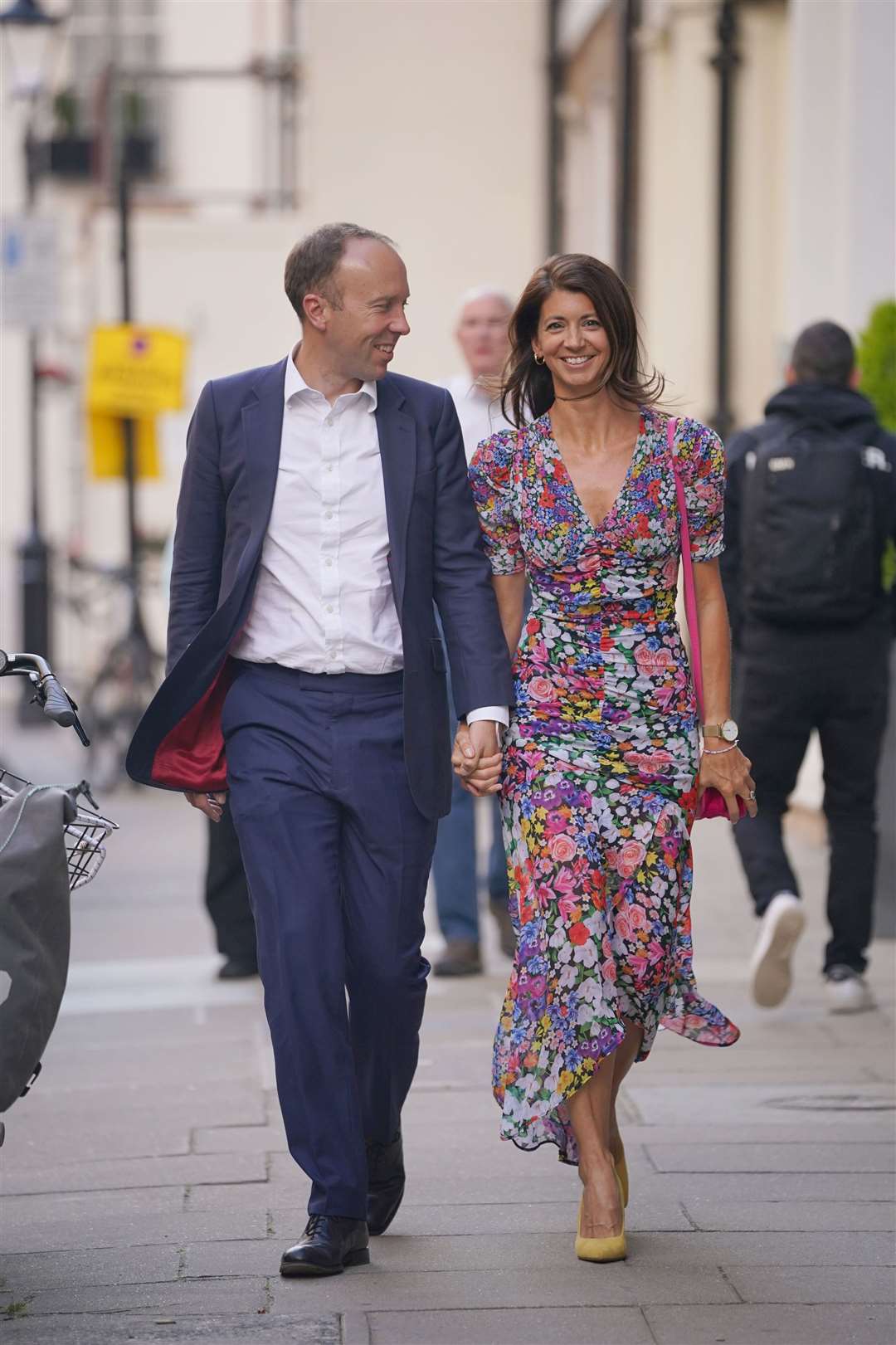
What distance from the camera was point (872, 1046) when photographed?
6.20 meters

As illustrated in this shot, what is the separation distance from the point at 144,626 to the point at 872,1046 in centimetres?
904

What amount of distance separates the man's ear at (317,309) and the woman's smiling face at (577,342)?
1.44 feet

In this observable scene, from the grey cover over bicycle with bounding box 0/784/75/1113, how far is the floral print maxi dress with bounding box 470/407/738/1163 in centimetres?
96

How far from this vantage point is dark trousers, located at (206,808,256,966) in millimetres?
7266

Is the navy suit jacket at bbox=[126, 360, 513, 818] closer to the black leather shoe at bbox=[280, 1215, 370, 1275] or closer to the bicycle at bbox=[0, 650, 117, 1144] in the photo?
the bicycle at bbox=[0, 650, 117, 1144]

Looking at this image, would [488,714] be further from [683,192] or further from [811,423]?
[683,192]

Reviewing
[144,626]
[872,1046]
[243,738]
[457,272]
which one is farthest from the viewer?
[457,272]

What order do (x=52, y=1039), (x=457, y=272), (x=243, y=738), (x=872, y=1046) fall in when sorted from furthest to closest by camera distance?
(x=457, y=272)
(x=52, y=1039)
(x=872, y=1046)
(x=243, y=738)

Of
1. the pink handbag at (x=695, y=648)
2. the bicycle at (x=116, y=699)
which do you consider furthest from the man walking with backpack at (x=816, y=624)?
the bicycle at (x=116, y=699)

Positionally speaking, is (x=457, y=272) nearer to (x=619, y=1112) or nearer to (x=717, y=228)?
(x=717, y=228)

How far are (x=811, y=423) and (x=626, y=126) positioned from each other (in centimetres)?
755

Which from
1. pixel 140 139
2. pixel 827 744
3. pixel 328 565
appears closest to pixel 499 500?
pixel 328 565

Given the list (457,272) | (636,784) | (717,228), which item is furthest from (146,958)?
(457,272)

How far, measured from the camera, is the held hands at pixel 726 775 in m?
4.42
